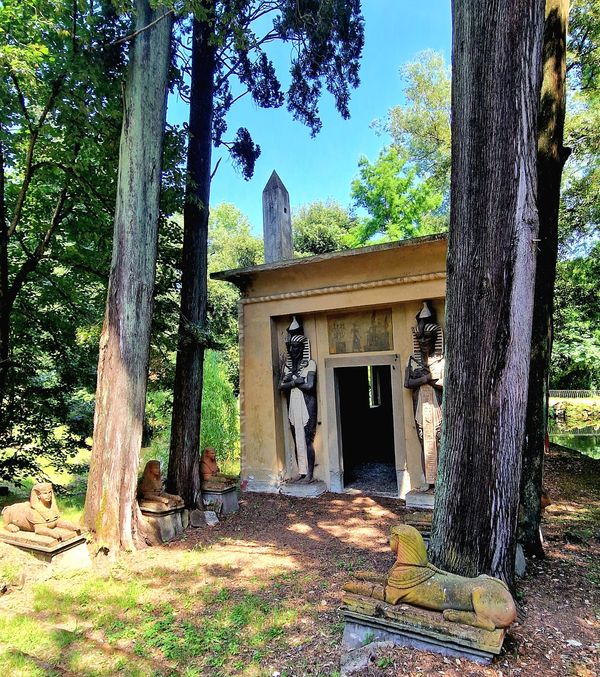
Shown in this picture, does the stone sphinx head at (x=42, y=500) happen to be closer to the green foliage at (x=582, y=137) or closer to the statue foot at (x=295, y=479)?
the statue foot at (x=295, y=479)

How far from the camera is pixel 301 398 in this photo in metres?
7.84

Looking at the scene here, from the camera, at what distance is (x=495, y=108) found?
10.0 feet

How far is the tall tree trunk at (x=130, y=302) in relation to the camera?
5.05 metres

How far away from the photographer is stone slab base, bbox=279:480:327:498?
7.57m

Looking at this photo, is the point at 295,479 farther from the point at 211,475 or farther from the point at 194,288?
the point at 194,288

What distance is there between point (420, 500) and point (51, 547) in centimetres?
487

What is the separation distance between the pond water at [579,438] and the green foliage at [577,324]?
2822mm

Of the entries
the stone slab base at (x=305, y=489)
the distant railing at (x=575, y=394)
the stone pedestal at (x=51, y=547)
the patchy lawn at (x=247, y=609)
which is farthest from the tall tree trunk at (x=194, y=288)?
the distant railing at (x=575, y=394)

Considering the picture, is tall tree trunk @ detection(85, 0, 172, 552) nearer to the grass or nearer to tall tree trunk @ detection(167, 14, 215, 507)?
the grass

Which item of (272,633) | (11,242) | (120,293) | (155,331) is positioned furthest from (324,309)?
(11,242)

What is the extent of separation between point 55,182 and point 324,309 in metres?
4.87

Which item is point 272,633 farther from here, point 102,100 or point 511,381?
point 102,100

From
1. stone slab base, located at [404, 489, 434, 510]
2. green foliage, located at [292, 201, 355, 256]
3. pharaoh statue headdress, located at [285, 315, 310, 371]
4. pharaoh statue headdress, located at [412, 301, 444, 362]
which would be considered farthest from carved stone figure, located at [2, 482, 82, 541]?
green foliage, located at [292, 201, 355, 256]

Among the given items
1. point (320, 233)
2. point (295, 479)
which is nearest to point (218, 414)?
point (295, 479)
